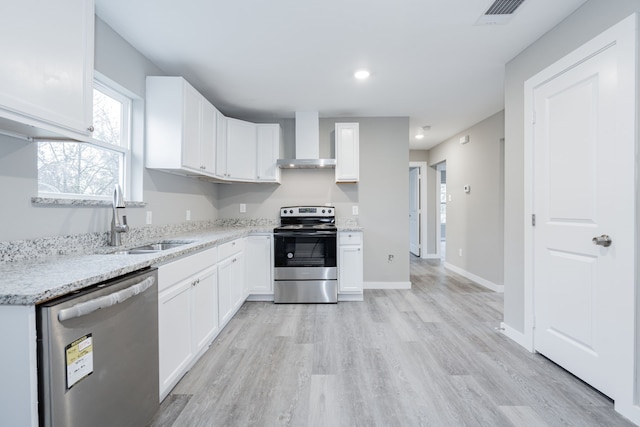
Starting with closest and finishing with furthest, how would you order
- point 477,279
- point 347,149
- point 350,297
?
point 350,297 → point 347,149 → point 477,279

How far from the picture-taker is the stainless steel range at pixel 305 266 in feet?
11.4

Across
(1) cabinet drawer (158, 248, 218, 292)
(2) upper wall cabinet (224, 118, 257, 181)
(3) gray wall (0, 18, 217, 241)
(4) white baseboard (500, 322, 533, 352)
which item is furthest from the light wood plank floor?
(2) upper wall cabinet (224, 118, 257, 181)

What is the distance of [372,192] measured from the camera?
408cm

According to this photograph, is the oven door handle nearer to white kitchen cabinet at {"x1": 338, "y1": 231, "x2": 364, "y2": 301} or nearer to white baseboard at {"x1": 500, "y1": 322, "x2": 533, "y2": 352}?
white kitchen cabinet at {"x1": 338, "y1": 231, "x2": 364, "y2": 301}

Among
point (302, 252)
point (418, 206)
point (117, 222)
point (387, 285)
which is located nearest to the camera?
point (117, 222)

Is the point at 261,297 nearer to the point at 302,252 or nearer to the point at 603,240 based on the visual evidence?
the point at 302,252

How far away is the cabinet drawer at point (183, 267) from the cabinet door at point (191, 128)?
0.85 meters

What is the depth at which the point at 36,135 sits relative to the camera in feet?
4.76

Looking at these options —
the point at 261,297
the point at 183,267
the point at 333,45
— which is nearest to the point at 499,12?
the point at 333,45

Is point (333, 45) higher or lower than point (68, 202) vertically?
higher

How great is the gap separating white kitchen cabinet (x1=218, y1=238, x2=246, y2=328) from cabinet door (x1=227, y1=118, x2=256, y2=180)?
0.89 m

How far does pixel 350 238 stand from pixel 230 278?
1490 millimetres

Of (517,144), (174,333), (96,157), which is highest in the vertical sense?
(517,144)

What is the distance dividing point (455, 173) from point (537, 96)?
3007mm
